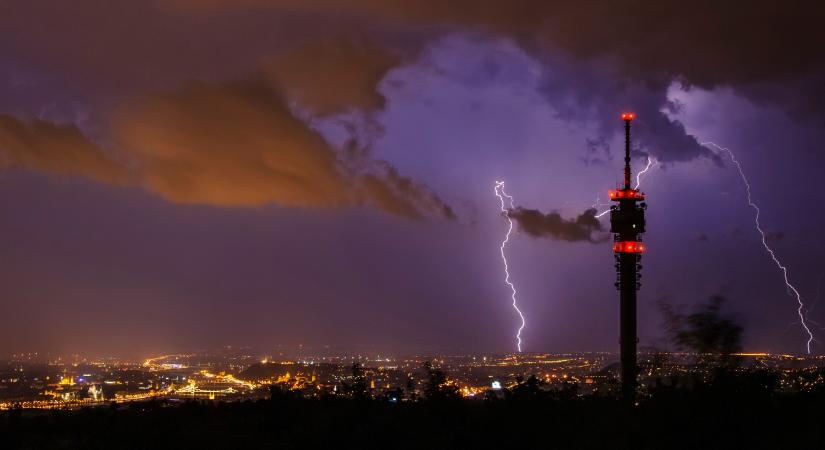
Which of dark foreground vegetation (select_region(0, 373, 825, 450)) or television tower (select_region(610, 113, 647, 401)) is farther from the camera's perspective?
television tower (select_region(610, 113, 647, 401))

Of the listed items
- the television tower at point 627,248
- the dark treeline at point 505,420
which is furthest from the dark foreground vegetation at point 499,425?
the television tower at point 627,248

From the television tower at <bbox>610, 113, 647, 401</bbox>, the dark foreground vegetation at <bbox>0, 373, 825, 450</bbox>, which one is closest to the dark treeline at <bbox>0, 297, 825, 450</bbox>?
the dark foreground vegetation at <bbox>0, 373, 825, 450</bbox>

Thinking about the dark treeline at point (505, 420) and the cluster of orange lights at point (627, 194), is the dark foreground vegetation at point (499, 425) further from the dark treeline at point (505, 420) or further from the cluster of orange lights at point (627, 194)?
the cluster of orange lights at point (627, 194)

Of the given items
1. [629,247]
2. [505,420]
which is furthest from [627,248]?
[505,420]

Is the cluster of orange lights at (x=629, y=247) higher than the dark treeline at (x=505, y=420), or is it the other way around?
the cluster of orange lights at (x=629, y=247)

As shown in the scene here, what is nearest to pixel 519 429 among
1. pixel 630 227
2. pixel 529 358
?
pixel 529 358

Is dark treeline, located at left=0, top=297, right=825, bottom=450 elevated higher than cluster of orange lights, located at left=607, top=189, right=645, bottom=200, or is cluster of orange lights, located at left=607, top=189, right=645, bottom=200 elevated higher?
cluster of orange lights, located at left=607, top=189, right=645, bottom=200

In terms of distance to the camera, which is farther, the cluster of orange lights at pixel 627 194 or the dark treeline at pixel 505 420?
the cluster of orange lights at pixel 627 194

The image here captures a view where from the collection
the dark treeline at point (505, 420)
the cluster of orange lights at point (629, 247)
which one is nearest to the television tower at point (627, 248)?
the cluster of orange lights at point (629, 247)

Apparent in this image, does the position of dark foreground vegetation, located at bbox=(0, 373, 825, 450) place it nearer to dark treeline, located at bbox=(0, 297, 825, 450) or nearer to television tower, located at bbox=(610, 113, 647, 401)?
dark treeline, located at bbox=(0, 297, 825, 450)
